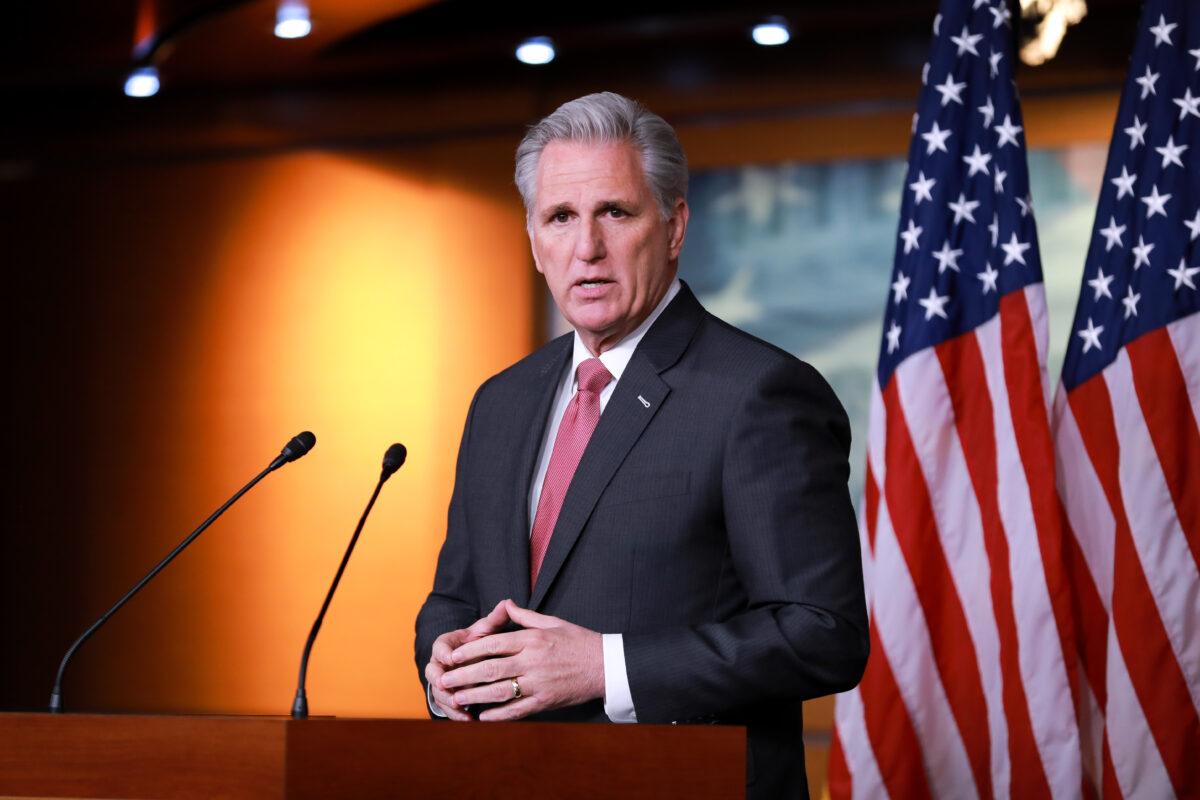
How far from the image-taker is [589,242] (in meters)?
2.08

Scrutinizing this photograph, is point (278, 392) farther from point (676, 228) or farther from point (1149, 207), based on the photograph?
point (676, 228)

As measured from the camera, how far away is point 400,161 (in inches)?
217

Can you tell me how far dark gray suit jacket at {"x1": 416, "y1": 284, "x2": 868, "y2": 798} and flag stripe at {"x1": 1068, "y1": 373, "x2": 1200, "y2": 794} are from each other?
158cm

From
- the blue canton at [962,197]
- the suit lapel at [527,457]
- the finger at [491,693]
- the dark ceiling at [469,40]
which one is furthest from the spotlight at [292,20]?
the finger at [491,693]

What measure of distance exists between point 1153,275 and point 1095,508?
0.57 m

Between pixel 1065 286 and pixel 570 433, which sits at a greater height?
pixel 1065 286

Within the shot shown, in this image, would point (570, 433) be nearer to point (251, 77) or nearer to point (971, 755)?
point (971, 755)

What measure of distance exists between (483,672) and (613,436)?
1.38ft

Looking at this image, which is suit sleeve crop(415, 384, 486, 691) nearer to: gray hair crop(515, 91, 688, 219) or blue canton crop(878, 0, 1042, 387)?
gray hair crop(515, 91, 688, 219)

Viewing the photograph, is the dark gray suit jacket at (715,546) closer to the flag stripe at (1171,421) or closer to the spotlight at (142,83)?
the flag stripe at (1171,421)

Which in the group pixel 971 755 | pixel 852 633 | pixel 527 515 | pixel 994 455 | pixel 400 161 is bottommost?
pixel 971 755

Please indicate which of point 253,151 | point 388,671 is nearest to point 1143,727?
point 388,671

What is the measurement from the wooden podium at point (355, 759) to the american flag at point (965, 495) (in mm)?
2072

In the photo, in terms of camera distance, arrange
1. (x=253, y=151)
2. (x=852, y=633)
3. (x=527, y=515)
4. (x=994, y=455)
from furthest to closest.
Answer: (x=253, y=151) < (x=994, y=455) < (x=527, y=515) < (x=852, y=633)
